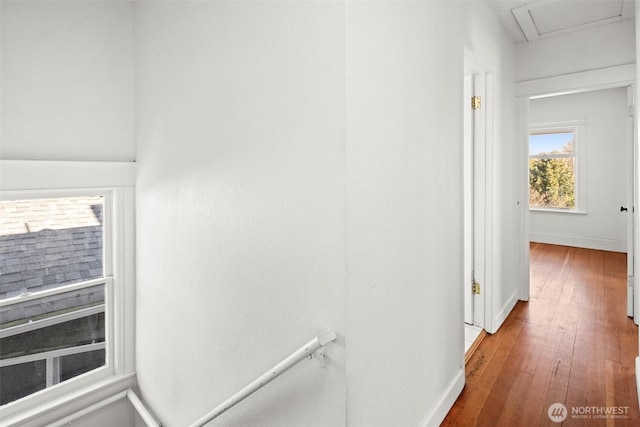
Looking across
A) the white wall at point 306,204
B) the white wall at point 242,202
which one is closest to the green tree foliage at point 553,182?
the white wall at point 306,204

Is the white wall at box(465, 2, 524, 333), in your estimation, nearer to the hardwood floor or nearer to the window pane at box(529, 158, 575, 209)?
the hardwood floor

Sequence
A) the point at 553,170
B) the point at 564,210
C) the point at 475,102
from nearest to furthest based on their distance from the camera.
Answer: the point at 475,102, the point at 564,210, the point at 553,170

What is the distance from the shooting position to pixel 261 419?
4.96 ft

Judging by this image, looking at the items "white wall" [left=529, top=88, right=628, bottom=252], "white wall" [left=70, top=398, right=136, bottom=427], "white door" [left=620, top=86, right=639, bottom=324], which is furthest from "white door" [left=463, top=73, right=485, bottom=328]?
"white wall" [left=529, top=88, right=628, bottom=252]

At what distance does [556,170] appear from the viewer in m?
6.20

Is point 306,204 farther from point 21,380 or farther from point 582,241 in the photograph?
point 582,241

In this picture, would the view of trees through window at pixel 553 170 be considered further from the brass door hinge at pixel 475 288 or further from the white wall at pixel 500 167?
the brass door hinge at pixel 475 288

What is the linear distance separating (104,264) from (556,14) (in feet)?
13.1

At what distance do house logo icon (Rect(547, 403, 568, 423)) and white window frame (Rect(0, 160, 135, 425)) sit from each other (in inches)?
109

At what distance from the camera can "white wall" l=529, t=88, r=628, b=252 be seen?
541 centimetres

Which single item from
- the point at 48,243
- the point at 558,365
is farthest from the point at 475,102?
the point at 48,243

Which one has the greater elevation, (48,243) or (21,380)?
(48,243)

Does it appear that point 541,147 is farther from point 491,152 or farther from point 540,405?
point 540,405

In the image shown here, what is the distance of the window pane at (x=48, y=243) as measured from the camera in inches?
82.7
